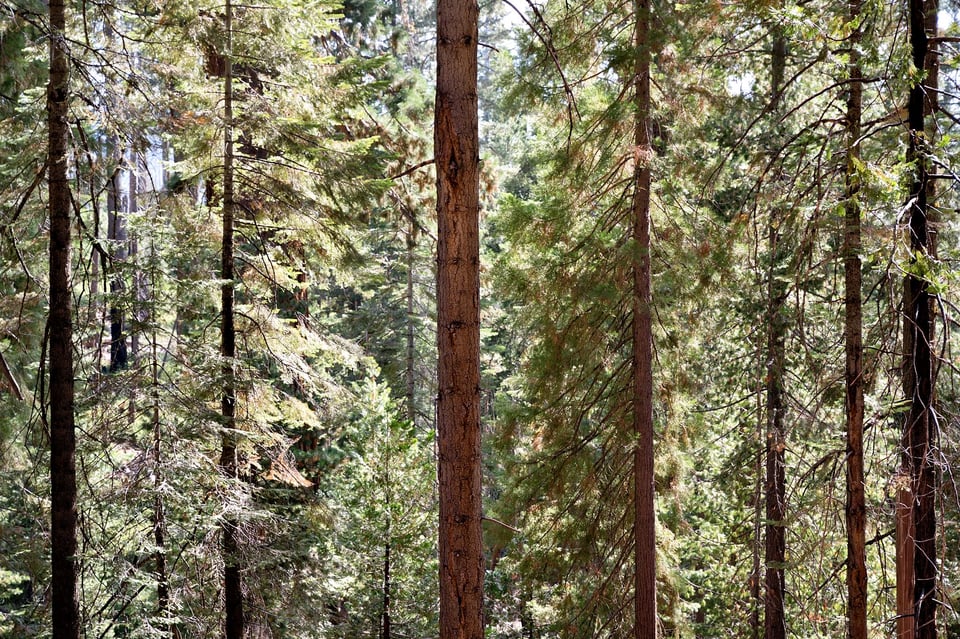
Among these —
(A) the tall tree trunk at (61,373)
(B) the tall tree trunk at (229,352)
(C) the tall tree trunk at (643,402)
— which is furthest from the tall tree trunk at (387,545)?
(A) the tall tree trunk at (61,373)

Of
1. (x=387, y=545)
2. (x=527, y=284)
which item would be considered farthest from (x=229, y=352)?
(x=387, y=545)

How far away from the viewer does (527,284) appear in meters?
10.3

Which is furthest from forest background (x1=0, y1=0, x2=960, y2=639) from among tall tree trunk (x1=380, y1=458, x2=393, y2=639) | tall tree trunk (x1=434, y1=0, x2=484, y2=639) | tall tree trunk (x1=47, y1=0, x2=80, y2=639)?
tall tree trunk (x1=380, y1=458, x2=393, y2=639)

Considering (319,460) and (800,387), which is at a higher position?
(800,387)

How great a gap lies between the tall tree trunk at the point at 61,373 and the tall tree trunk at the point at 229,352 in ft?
5.60

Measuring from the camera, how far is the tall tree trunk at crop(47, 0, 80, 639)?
6.25 metres

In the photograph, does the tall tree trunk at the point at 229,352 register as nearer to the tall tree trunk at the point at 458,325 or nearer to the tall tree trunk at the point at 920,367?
the tall tree trunk at the point at 458,325

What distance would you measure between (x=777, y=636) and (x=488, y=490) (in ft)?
53.5

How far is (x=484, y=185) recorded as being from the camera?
1491cm

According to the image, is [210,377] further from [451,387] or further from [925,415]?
[925,415]

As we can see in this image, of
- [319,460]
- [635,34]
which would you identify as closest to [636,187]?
[635,34]

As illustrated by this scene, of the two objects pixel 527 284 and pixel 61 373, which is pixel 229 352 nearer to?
pixel 61 373

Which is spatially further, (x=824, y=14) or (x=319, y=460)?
(x=319, y=460)

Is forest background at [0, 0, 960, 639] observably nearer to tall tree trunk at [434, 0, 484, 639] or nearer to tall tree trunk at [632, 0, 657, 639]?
tall tree trunk at [632, 0, 657, 639]
